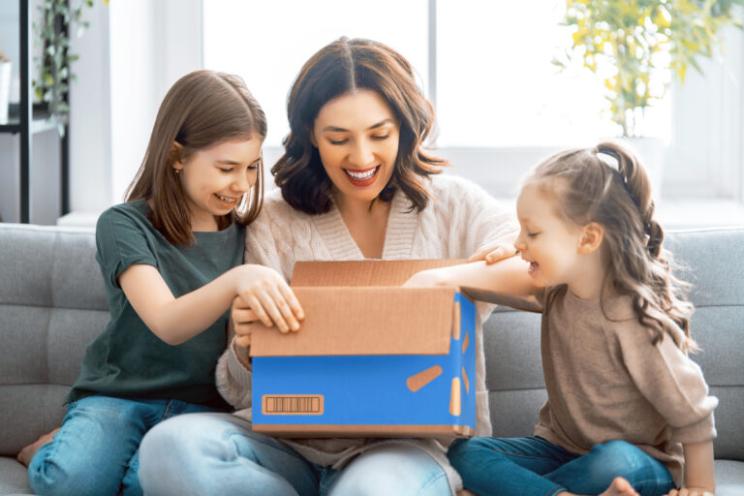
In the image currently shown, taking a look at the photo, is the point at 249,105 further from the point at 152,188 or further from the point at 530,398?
the point at 530,398

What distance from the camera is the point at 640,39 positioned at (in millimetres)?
2715

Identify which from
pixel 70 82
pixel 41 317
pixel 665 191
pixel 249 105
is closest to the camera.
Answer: pixel 249 105

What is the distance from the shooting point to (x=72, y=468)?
5.87 ft

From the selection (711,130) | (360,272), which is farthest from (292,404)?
(711,130)

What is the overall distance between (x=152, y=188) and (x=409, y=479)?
0.66m

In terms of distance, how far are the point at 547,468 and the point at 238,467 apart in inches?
18.3

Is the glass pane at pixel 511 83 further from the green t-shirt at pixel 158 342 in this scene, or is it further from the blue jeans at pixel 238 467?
the blue jeans at pixel 238 467

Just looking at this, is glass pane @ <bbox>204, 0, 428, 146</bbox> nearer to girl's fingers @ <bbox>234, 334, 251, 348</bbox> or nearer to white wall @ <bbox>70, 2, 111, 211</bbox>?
white wall @ <bbox>70, 2, 111, 211</bbox>

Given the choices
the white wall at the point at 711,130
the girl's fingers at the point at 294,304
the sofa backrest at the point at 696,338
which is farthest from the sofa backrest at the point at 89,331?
the white wall at the point at 711,130

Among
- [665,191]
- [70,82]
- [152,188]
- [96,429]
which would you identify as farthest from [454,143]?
[96,429]

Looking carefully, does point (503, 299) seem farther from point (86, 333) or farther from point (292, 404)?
point (86, 333)

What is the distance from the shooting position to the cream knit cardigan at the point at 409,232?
192 cm

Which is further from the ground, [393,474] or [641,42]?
[641,42]

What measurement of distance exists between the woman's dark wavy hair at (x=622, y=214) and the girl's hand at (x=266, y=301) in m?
0.40
